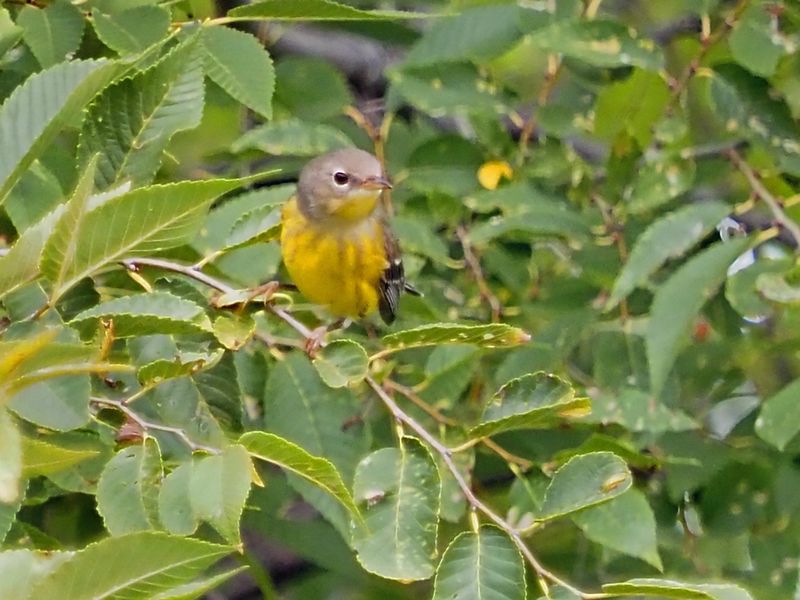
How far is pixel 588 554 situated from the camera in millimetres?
3578

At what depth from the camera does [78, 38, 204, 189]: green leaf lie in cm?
218

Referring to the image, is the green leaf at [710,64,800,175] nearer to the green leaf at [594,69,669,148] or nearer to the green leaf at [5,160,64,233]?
the green leaf at [594,69,669,148]

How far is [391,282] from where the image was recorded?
362cm

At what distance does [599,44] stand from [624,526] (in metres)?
1.34

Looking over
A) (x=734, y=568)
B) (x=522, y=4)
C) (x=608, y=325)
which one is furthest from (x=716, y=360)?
(x=522, y=4)

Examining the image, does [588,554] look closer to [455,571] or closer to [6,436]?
[455,571]

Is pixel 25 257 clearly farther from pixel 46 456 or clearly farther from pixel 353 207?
pixel 353 207

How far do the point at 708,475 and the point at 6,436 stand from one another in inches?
90.0

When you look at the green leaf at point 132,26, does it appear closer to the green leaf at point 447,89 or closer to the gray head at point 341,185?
the gray head at point 341,185

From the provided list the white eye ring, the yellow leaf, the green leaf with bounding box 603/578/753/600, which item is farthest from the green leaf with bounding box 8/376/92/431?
the yellow leaf

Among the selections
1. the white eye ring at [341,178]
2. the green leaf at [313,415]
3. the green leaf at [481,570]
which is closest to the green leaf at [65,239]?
the green leaf at [481,570]

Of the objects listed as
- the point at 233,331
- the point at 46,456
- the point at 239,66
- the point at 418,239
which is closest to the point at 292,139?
the point at 418,239

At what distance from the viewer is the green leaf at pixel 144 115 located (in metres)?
2.18

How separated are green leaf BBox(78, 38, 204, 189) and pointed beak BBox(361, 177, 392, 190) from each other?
1.24 metres
